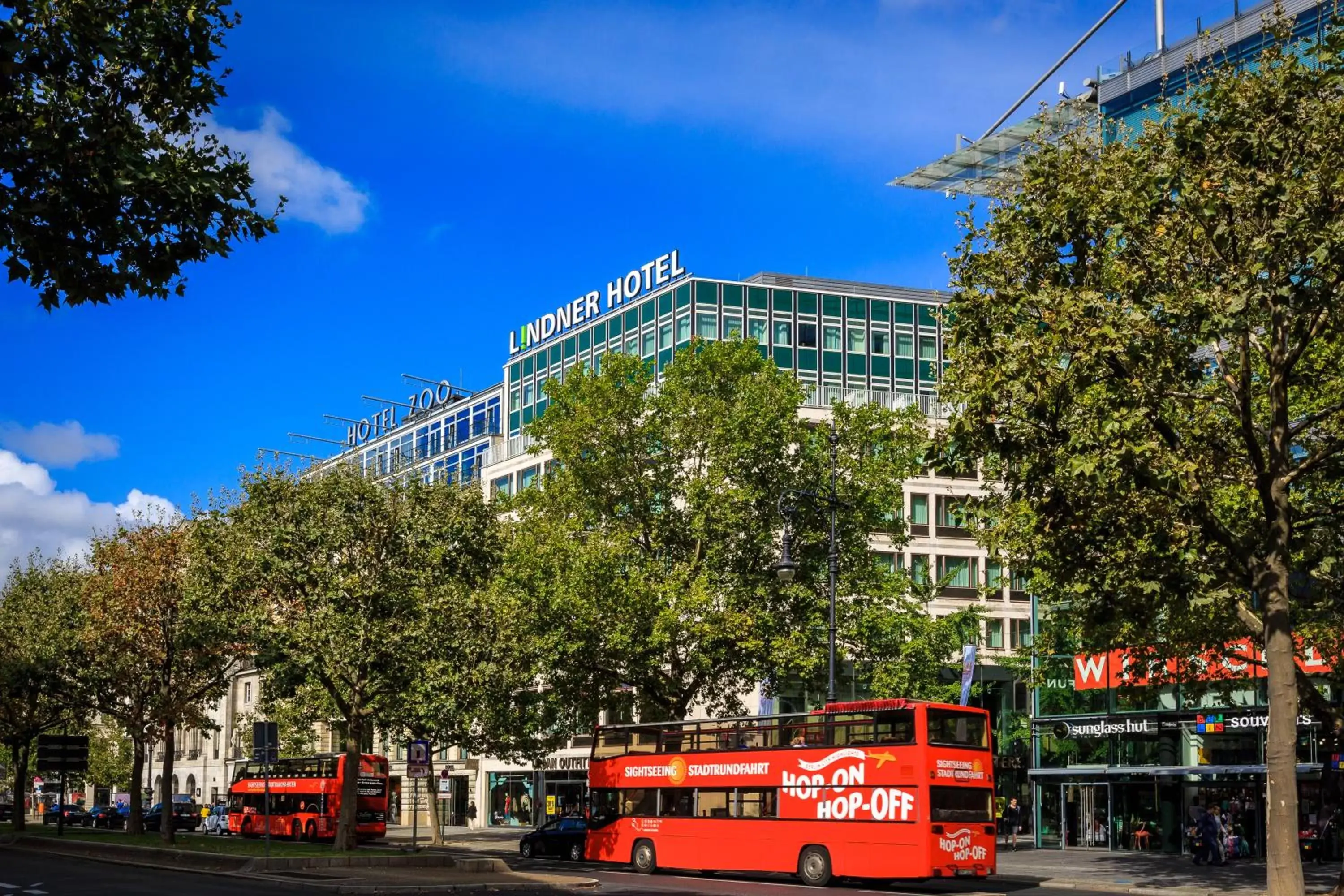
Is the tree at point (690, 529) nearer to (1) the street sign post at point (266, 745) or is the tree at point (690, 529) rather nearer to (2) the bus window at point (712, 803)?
(2) the bus window at point (712, 803)

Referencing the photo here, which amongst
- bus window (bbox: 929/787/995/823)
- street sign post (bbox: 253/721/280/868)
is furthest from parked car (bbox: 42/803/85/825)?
bus window (bbox: 929/787/995/823)

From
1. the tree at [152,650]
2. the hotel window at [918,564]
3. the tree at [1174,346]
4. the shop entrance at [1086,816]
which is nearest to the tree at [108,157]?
the tree at [1174,346]

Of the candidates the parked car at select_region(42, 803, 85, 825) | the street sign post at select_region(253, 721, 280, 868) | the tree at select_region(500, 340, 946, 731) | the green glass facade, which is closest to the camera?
the street sign post at select_region(253, 721, 280, 868)

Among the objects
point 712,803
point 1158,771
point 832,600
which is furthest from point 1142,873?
point 712,803

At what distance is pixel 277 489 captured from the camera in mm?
42750

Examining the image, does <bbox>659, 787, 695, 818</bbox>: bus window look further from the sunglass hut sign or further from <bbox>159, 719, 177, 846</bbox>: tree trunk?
the sunglass hut sign

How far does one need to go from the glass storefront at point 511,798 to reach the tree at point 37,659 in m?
29.2

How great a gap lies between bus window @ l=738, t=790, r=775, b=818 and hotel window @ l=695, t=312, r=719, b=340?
50.8m

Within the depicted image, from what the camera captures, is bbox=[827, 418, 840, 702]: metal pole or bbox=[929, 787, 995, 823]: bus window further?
bbox=[827, 418, 840, 702]: metal pole

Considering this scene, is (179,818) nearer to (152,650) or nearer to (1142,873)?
(152,650)

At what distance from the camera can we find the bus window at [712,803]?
3831 cm

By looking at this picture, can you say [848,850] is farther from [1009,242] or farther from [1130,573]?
[1009,242]

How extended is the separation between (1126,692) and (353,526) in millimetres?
21655

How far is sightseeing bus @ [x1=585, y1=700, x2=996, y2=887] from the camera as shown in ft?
108
